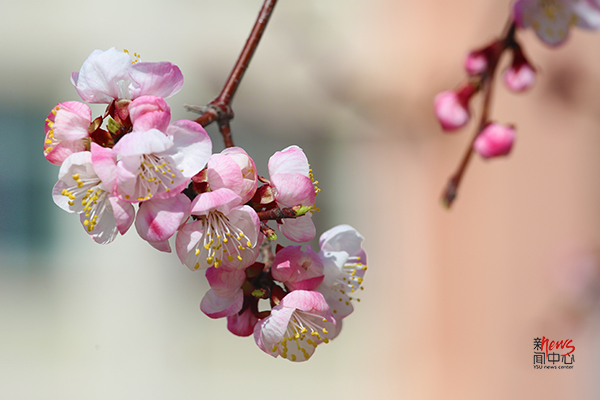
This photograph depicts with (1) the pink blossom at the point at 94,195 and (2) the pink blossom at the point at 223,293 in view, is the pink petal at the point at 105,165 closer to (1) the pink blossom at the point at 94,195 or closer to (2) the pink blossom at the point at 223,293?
(1) the pink blossom at the point at 94,195

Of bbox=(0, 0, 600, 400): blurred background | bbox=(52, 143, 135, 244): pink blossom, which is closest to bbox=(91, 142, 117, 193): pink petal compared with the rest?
bbox=(52, 143, 135, 244): pink blossom

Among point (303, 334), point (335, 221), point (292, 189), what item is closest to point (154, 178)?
point (292, 189)

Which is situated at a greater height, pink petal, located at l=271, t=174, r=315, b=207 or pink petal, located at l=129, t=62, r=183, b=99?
pink petal, located at l=129, t=62, r=183, b=99

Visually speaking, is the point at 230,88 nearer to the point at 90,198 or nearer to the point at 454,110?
the point at 90,198

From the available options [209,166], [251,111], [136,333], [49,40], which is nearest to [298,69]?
[251,111]

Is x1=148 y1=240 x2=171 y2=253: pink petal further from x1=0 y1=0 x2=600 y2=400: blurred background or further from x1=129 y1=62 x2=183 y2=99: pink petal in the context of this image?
x1=0 y1=0 x2=600 y2=400: blurred background

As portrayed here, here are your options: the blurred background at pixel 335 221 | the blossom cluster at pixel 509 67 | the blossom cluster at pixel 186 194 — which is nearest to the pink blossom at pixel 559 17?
the blossom cluster at pixel 509 67
